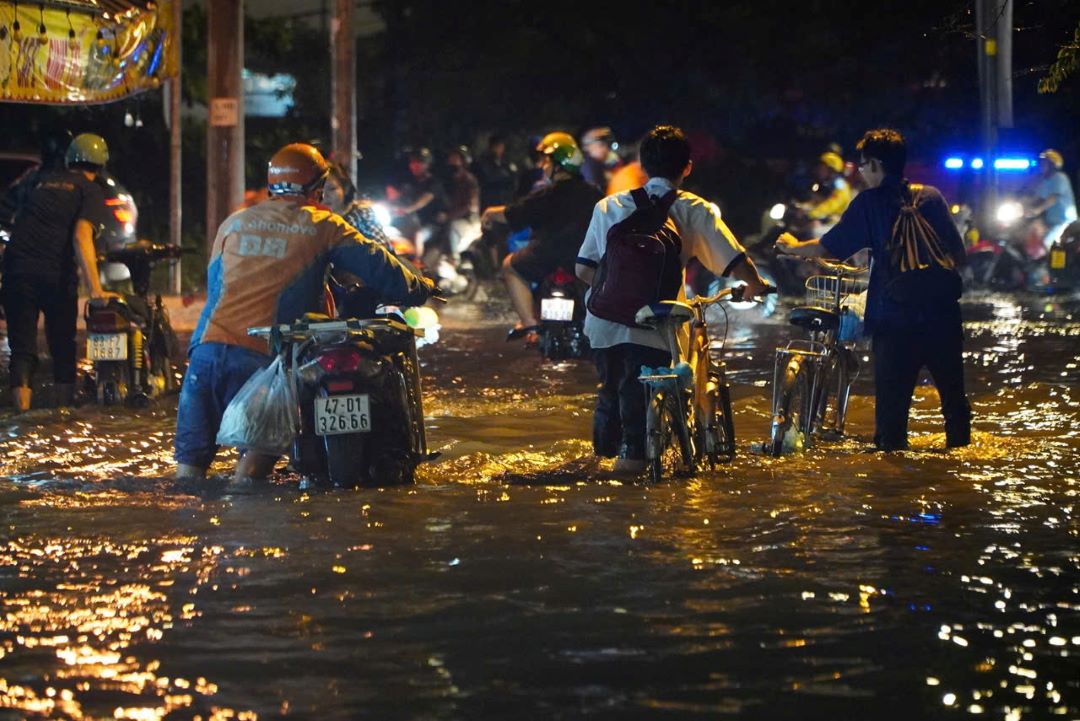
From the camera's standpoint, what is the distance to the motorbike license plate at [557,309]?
14.1 m

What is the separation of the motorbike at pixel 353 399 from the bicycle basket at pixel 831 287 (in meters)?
2.34

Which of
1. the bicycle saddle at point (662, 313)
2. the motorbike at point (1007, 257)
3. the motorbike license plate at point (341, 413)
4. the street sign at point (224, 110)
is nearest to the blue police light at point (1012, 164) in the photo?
the motorbike at point (1007, 257)

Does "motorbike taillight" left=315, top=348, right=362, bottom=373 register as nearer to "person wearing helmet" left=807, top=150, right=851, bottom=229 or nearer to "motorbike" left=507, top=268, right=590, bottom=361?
"motorbike" left=507, top=268, right=590, bottom=361

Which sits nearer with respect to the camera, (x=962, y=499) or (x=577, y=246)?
(x=962, y=499)

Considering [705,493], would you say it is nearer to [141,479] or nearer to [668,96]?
[141,479]

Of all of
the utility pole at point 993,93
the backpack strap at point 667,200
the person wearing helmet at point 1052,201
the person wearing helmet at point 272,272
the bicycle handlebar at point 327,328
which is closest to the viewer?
the bicycle handlebar at point 327,328

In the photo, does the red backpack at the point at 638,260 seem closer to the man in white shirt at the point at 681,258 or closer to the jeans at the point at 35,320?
the man in white shirt at the point at 681,258

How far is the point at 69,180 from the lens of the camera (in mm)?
11812

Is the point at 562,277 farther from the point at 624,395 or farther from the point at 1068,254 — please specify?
the point at 1068,254

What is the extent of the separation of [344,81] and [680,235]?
517 inches

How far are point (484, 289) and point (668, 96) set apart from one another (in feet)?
39.8

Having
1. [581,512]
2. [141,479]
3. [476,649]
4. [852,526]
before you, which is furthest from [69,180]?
[476,649]

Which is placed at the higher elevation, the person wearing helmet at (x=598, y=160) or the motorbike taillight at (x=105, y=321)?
the person wearing helmet at (x=598, y=160)

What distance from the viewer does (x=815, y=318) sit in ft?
32.2
